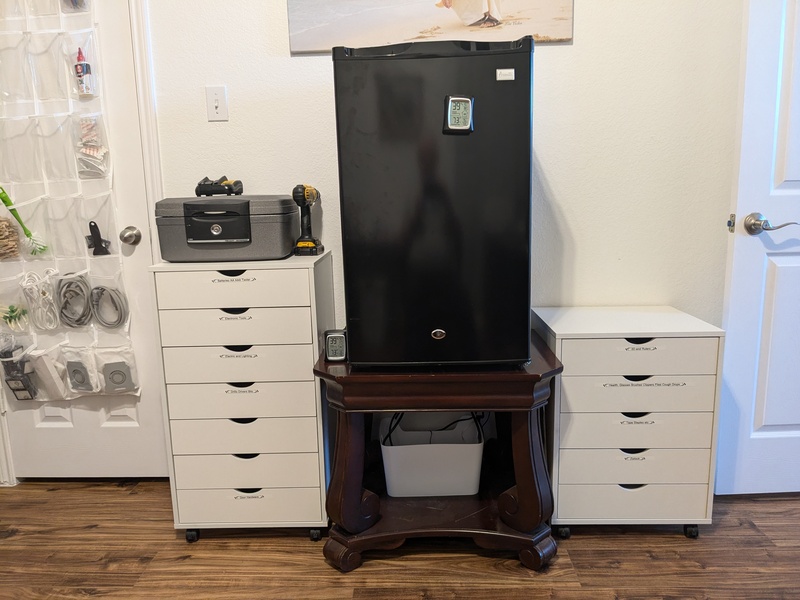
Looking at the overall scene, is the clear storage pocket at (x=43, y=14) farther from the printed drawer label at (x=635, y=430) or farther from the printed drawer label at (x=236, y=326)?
the printed drawer label at (x=635, y=430)

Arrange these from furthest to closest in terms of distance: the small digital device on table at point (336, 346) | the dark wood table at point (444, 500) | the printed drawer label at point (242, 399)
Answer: the printed drawer label at point (242, 399), the small digital device on table at point (336, 346), the dark wood table at point (444, 500)

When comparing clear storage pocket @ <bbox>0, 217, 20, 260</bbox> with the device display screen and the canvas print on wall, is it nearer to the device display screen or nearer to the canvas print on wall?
the canvas print on wall

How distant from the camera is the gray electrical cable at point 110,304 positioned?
2.09 metres

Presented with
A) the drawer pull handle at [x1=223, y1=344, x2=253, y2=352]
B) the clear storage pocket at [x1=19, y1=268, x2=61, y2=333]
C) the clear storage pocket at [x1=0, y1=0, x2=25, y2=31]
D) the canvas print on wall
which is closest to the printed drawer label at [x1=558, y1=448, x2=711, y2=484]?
the drawer pull handle at [x1=223, y1=344, x2=253, y2=352]

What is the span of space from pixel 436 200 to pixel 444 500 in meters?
0.92

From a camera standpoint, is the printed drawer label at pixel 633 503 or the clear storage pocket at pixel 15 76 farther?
the clear storage pocket at pixel 15 76

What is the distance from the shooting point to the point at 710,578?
163 centimetres

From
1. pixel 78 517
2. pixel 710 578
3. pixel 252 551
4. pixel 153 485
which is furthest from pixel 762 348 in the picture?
pixel 78 517

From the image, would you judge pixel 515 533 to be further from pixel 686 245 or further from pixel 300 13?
pixel 300 13

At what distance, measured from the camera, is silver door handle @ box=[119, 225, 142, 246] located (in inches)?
81.0

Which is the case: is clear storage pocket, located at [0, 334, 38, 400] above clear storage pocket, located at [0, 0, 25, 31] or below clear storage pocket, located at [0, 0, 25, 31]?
below

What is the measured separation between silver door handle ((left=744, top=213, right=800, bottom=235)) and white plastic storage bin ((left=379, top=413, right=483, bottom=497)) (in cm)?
107

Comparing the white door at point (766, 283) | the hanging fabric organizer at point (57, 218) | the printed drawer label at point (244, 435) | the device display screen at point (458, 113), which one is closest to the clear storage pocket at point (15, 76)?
the hanging fabric organizer at point (57, 218)

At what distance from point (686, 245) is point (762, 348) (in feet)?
1.35
